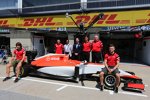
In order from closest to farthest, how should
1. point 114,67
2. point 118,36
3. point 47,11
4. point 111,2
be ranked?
point 114,67
point 111,2
point 47,11
point 118,36

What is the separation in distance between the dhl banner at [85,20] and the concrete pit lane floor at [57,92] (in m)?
7.57

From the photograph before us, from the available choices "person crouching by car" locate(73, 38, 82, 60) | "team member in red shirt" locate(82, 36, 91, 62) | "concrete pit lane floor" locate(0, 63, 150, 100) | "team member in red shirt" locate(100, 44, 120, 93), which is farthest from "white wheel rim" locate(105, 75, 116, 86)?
"person crouching by car" locate(73, 38, 82, 60)

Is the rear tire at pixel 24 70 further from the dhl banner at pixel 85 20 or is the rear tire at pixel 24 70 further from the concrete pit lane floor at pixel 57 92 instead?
the dhl banner at pixel 85 20

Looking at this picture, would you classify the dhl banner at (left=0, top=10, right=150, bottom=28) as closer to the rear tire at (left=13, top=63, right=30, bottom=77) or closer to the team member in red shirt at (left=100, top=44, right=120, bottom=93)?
the rear tire at (left=13, top=63, right=30, bottom=77)

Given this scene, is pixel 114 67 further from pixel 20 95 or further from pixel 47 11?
pixel 47 11

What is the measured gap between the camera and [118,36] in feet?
61.8

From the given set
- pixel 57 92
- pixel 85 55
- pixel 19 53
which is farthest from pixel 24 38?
pixel 57 92

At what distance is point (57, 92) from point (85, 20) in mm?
10194

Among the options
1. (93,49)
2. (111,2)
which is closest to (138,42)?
(111,2)

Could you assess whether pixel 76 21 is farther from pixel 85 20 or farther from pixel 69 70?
pixel 69 70

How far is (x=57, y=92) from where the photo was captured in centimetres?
656

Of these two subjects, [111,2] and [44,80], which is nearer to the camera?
[44,80]

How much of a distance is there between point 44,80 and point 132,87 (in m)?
3.25

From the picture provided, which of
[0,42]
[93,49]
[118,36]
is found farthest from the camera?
[0,42]
